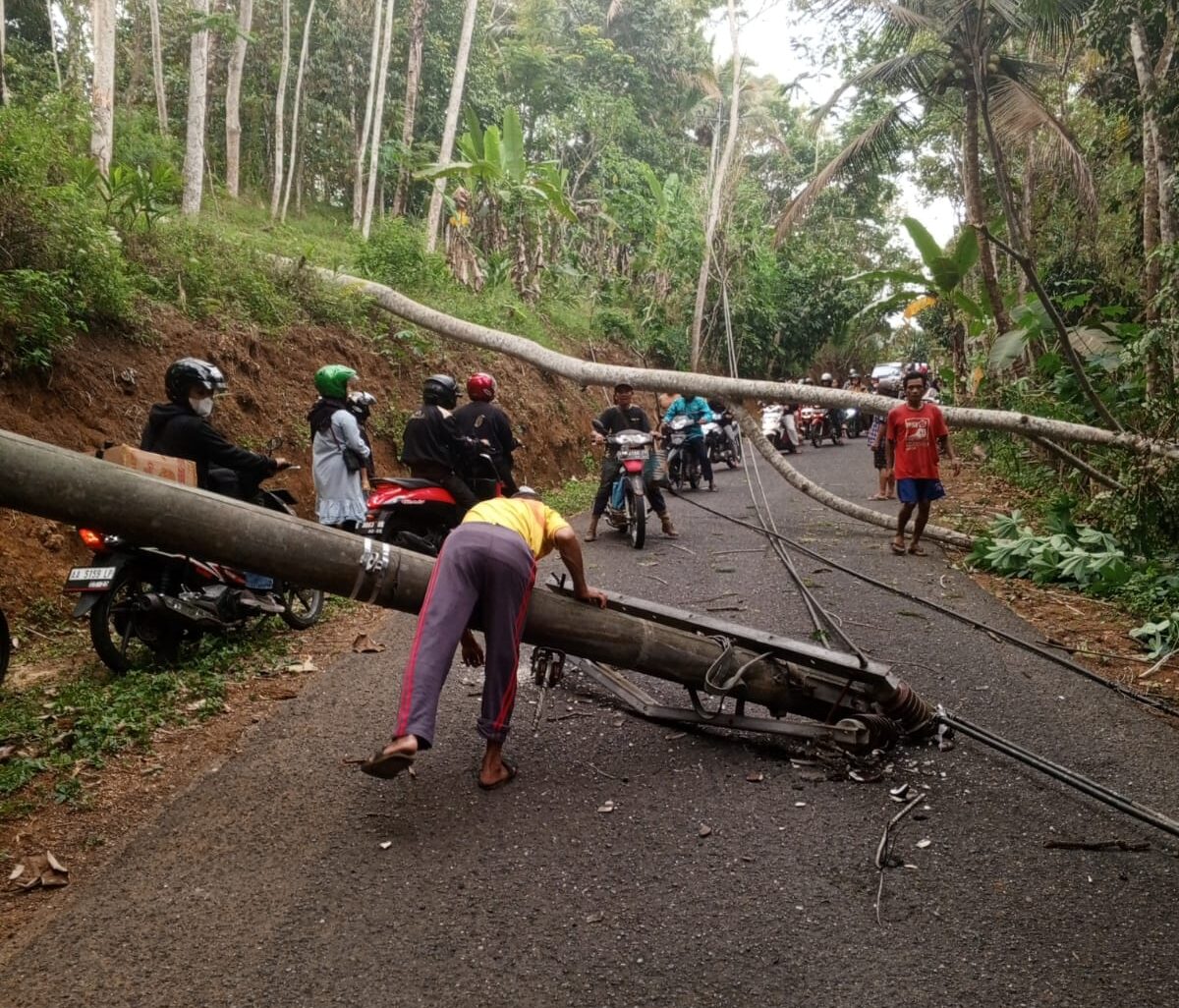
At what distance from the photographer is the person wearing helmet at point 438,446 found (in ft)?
24.5

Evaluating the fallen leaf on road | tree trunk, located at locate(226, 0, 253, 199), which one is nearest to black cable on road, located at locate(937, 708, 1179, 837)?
the fallen leaf on road

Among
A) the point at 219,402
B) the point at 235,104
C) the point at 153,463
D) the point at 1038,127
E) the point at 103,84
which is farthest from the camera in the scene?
the point at 235,104

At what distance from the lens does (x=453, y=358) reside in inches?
Result: 542

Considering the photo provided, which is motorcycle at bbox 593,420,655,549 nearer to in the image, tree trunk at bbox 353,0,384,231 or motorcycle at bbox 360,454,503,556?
motorcycle at bbox 360,454,503,556

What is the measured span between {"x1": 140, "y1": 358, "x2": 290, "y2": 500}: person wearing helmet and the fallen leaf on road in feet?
4.67

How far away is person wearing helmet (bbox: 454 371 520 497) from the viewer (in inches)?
309

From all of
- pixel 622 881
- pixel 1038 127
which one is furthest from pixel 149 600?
pixel 1038 127

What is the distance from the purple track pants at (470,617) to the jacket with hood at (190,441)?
2.52m

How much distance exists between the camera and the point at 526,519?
394 cm

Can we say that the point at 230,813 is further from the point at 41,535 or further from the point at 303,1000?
the point at 41,535

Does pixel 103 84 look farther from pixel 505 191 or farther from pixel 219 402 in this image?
pixel 505 191

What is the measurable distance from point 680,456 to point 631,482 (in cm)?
477

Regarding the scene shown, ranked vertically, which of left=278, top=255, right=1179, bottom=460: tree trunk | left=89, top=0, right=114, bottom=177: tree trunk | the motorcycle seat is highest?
left=89, top=0, right=114, bottom=177: tree trunk

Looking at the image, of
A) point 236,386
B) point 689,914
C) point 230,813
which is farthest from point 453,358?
point 689,914
